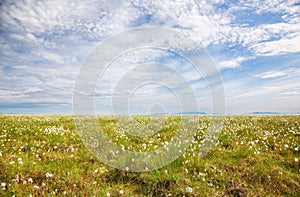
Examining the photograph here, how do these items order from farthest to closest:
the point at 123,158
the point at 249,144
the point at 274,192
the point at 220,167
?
1. the point at 249,144
2. the point at 123,158
3. the point at 220,167
4. the point at 274,192

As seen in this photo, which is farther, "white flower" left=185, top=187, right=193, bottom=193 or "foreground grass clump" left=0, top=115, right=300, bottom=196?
"foreground grass clump" left=0, top=115, right=300, bottom=196

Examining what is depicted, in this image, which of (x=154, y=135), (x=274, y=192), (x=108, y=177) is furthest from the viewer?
(x=154, y=135)

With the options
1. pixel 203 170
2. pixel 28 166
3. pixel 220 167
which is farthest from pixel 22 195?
pixel 220 167

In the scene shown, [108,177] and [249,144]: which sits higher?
[249,144]

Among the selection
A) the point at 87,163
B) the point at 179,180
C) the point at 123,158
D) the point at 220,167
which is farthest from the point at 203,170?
the point at 87,163

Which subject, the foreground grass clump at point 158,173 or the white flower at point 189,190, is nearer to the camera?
the white flower at point 189,190

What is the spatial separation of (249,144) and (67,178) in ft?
24.0

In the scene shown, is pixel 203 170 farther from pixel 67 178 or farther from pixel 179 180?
pixel 67 178

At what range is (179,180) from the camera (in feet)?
19.5

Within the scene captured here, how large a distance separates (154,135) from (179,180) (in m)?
5.39

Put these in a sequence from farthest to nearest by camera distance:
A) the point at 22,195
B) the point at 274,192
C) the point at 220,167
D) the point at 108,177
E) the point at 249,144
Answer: the point at 249,144, the point at 220,167, the point at 108,177, the point at 274,192, the point at 22,195

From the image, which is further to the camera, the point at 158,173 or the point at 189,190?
the point at 158,173

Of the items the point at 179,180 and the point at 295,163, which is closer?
the point at 179,180

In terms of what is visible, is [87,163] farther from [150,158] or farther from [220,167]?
[220,167]
